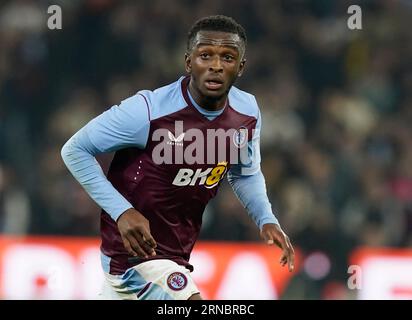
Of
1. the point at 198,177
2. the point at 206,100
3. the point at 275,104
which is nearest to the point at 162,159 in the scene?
the point at 198,177

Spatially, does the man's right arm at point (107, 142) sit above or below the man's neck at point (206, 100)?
below

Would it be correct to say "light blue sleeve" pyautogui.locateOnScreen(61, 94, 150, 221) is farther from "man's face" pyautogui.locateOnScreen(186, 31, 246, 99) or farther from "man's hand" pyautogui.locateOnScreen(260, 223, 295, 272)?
"man's hand" pyautogui.locateOnScreen(260, 223, 295, 272)

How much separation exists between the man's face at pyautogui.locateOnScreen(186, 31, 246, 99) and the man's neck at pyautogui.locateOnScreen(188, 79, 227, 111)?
5cm

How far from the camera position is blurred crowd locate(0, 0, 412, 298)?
10453mm

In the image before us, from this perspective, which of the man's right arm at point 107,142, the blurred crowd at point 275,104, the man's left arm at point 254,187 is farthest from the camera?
the blurred crowd at point 275,104

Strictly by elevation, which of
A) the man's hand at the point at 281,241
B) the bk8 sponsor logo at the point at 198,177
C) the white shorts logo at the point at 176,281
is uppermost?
the bk8 sponsor logo at the point at 198,177

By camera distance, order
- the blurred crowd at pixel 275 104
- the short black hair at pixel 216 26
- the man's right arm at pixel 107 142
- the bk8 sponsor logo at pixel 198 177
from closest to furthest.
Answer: the man's right arm at pixel 107 142 < the short black hair at pixel 216 26 < the bk8 sponsor logo at pixel 198 177 < the blurred crowd at pixel 275 104

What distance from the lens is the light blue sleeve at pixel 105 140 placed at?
5594 millimetres

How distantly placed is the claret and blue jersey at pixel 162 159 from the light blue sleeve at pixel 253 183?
37 mm

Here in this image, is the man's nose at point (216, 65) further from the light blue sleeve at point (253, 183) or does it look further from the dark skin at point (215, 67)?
the light blue sleeve at point (253, 183)

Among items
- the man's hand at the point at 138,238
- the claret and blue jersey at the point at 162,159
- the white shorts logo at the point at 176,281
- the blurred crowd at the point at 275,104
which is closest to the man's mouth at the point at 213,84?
the claret and blue jersey at the point at 162,159
